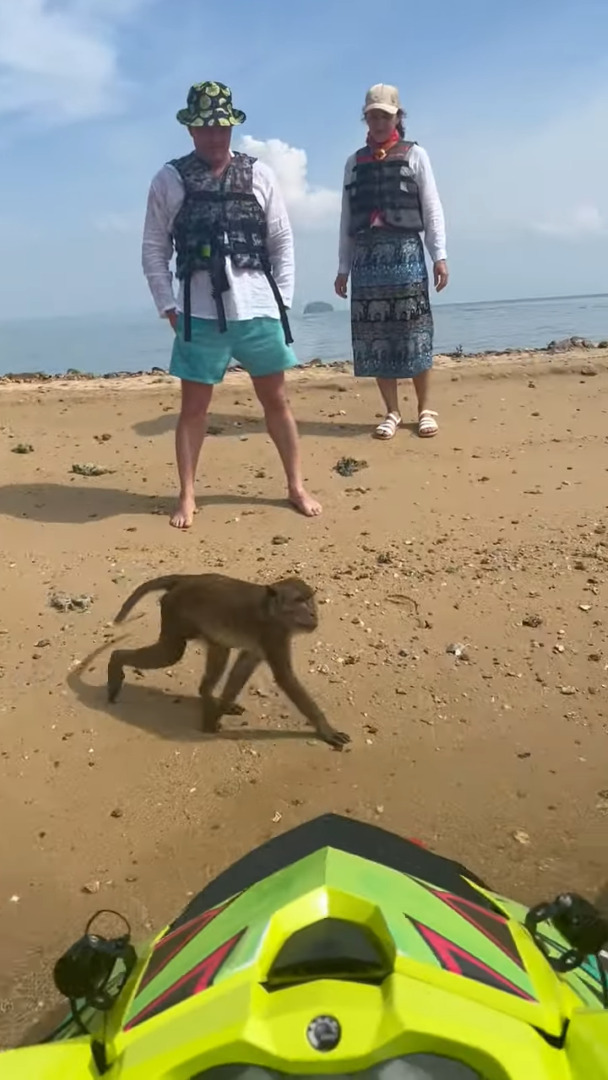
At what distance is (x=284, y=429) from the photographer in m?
5.81

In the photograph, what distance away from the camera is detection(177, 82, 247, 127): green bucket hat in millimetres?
5133

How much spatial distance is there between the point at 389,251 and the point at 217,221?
185 centimetres

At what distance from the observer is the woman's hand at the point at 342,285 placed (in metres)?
7.21

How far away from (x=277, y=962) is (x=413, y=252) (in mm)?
5930

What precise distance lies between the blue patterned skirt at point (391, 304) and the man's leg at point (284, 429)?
4.92 ft

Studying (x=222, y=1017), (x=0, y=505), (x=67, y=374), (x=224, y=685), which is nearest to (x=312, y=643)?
(x=224, y=685)

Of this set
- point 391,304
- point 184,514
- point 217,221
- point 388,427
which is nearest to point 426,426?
point 388,427

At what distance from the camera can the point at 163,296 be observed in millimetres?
5473

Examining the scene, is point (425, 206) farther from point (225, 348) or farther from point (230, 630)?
point (230, 630)

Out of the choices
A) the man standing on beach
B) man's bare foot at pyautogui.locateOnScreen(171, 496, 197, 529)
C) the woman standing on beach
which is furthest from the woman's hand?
man's bare foot at pyautogui.locateOnScreen(171, 496, 197, 529)

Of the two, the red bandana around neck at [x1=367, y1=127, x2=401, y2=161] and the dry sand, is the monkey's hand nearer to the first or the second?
the dry sand

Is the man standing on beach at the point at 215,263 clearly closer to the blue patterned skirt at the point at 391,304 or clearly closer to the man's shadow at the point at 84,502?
the man's shadow at the point at 84,502

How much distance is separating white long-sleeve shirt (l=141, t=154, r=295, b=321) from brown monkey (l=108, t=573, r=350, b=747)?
6.55 ft

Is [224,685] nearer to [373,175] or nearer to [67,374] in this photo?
[373,175]
